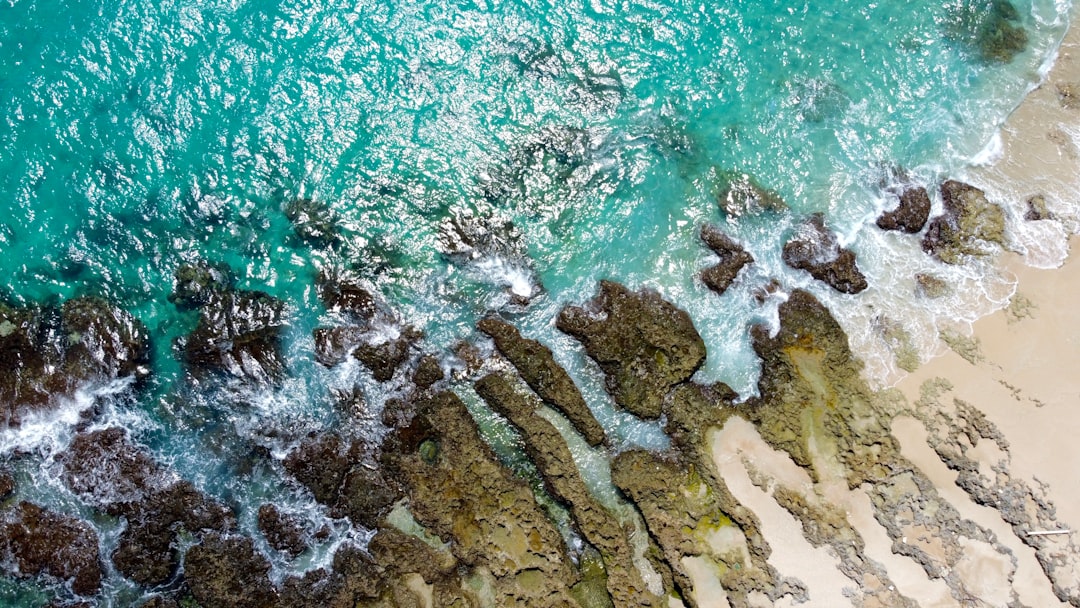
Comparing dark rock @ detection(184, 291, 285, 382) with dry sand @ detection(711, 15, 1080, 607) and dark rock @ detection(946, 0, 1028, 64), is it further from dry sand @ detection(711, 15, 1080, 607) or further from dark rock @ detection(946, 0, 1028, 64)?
dark rock @ detection(946, 0, 1028, 64)

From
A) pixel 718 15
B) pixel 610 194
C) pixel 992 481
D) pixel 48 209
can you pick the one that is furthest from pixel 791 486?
pixel 48 209

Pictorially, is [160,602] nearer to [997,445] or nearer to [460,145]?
[460,145]

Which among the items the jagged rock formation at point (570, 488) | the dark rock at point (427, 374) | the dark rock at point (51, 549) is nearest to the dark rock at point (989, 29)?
the jagged rock formation at point (570, 488)

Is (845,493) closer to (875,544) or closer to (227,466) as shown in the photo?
(875,544)

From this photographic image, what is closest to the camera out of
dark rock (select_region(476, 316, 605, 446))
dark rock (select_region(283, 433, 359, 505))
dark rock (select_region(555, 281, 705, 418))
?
dark rock (select_region(283, 433, 359, 505))

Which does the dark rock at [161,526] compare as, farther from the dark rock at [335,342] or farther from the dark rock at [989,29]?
the dark rock at [989,29]

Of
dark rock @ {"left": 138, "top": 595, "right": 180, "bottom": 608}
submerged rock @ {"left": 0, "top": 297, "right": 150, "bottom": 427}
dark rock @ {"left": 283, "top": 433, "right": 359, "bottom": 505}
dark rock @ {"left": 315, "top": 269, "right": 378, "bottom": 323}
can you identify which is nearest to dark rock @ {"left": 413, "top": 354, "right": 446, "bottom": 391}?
dark rock @ {"left": 315, "top": 269, "right": 378, "bottom": 323}

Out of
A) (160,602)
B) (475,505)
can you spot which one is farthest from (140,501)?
(475,505)
